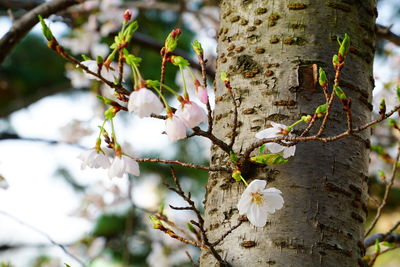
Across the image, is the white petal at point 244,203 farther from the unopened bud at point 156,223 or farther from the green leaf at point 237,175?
the unopened bud at point 156,223

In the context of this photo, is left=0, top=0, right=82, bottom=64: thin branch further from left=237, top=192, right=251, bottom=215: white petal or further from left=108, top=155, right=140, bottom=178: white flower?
left=237, top=192, right=251, bottom=215: white petal

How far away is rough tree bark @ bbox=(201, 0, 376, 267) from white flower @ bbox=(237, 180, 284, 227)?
50 millimetres

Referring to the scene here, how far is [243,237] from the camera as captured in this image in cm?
92

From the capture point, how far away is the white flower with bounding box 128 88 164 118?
2.46 ft

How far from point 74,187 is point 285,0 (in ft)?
19.0

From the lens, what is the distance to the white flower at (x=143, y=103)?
0.75 m

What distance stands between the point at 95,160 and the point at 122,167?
7 centimetres

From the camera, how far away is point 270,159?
896 mm

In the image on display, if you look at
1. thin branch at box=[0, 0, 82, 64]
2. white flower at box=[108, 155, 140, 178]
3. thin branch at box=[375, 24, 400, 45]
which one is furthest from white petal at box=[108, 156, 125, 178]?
thin branch at box=[375, 24, 400, 45]

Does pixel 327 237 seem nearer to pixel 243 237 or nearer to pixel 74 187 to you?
pixel 243 237

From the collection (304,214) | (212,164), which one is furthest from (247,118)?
(304,214)

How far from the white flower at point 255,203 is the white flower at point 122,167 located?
0.19m

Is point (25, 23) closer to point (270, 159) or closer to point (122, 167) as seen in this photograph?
point (122, 167)

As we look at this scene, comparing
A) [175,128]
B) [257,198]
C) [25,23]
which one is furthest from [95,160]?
[25,23]
